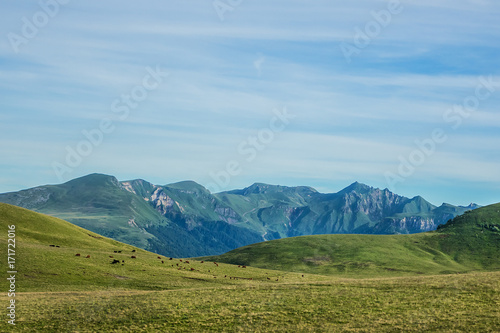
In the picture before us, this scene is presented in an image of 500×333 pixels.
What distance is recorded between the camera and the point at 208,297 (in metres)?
61.3

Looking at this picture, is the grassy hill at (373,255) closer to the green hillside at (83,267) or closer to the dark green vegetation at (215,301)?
the green hillside at (83,267)

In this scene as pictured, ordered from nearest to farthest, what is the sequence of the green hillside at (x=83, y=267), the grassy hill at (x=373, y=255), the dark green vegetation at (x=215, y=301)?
Result: 1. the dark green vegetation at (x=215, y=301)
2. the green hillside at (x=83, y=267)
3. the grassy hill at (x=373, y=255)

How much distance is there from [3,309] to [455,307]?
5215 centimetres

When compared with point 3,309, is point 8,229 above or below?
above

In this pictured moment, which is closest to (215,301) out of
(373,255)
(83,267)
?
(83,267)

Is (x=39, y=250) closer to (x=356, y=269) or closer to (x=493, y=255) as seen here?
(x=356, y=269)

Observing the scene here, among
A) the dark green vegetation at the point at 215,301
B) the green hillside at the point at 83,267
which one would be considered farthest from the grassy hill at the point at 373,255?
the dark green vegetation at the point at 215,301

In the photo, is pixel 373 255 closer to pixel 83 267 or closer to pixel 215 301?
pixel 83 267

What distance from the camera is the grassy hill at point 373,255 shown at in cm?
15538

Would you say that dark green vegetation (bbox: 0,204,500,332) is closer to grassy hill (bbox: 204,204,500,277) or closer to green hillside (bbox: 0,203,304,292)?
green hillside (bbox: 0,203,304,292)

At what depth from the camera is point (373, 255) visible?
171125 mm

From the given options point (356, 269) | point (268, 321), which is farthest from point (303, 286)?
point (356, 269)

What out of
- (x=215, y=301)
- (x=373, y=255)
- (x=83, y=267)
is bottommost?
(x=215, y=301)

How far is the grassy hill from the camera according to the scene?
6117 inches
